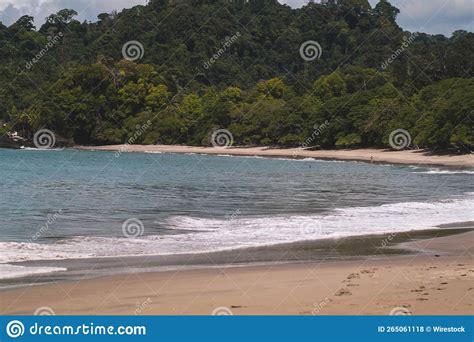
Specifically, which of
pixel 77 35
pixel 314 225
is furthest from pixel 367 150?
pixel 77 35

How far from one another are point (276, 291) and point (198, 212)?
13058 mm

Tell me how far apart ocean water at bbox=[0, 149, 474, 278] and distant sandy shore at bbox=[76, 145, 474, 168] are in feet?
69.0

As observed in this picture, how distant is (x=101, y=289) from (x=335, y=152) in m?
69.5

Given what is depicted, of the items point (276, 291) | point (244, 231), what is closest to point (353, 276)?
point (276, 291)

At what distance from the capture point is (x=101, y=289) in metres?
11.0

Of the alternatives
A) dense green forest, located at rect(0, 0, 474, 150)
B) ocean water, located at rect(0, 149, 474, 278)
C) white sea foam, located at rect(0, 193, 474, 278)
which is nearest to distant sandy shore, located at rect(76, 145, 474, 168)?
dense green forest, located at rect(0, 0, 474, 150)

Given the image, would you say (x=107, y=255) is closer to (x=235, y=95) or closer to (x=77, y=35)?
(x=235, y=95)

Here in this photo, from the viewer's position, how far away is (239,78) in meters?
130

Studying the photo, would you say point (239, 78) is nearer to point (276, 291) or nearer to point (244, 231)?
point (244, 231)

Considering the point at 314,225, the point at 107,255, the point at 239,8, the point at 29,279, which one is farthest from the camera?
the point at 239,8

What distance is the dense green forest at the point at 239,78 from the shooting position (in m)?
80.3

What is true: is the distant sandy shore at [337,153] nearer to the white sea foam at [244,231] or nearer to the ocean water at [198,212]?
the ocean water at [198,212]

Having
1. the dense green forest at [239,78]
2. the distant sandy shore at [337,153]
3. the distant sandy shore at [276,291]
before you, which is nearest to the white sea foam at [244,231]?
the distant sandy shore at [276,291]

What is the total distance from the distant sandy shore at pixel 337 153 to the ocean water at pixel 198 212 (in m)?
21.0
